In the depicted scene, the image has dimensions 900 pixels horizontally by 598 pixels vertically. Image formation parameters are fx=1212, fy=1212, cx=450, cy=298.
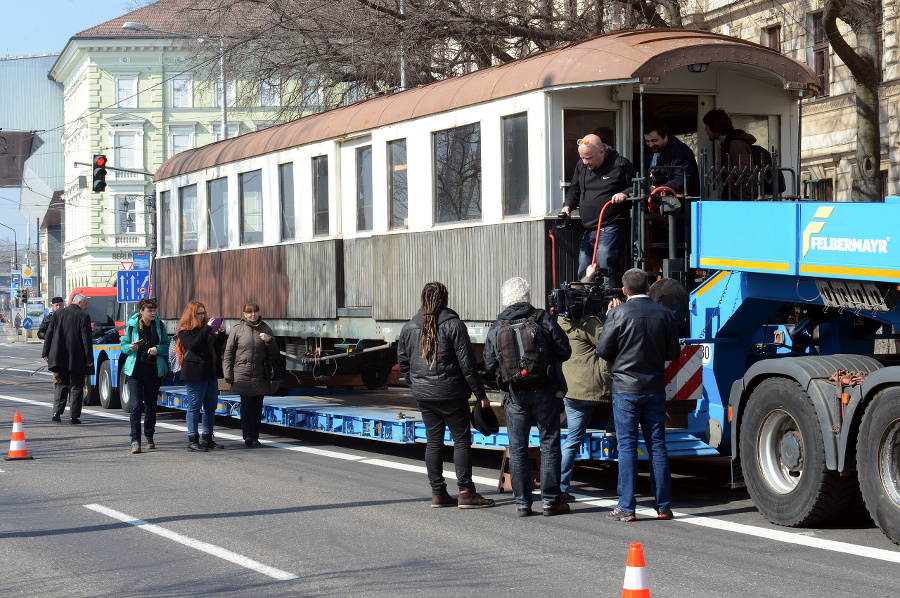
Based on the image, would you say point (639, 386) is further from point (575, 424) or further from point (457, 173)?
point (457, 173)

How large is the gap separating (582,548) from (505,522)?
109 cm

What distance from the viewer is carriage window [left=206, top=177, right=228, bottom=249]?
16.4 metres

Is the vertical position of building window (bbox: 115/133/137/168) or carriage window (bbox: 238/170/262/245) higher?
building window (bbox: 115/133/137/168)

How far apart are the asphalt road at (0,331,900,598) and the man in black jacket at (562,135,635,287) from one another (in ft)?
6.29

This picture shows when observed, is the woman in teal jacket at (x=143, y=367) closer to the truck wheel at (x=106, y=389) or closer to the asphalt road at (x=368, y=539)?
the asphalt road at (x=368, y=539)

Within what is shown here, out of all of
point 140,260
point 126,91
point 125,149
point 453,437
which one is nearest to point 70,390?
point 453,437

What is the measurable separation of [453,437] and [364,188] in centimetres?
481

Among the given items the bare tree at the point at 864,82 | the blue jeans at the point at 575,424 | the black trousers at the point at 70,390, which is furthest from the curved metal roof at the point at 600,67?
the bare tree at the point at 864,82

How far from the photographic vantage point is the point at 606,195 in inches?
388

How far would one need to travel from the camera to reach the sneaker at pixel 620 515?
8234mm

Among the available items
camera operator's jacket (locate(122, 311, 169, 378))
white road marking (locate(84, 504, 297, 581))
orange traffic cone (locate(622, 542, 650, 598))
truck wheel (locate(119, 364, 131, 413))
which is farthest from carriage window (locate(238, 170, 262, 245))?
orange traffic cone (locate(622, 542, 650, 598))

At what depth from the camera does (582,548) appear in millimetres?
7359

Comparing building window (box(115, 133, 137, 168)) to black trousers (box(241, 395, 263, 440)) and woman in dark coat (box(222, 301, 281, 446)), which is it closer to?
woman in dark coat (box(222, 301, 281, 446))

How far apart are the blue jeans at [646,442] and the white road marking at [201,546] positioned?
2.65m
